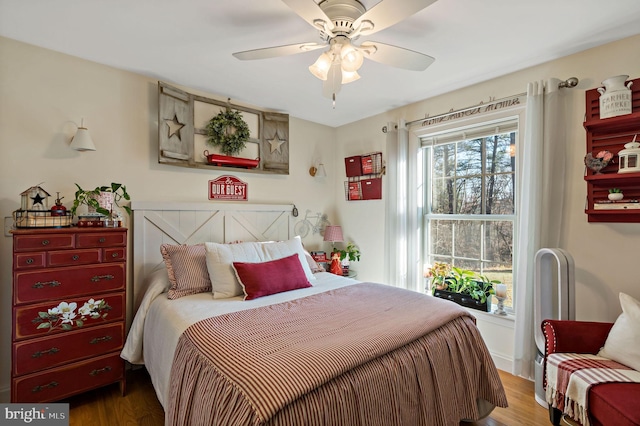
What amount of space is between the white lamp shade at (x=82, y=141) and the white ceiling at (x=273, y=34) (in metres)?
0.60

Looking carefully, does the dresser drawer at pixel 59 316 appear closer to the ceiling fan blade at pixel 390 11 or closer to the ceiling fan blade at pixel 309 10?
the ceiling fan blade at pixel 309 10

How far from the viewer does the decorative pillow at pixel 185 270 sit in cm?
222

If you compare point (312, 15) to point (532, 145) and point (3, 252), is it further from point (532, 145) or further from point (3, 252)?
point (3, 252)

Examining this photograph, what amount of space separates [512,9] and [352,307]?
201cm

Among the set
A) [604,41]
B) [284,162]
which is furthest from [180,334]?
[604,41]

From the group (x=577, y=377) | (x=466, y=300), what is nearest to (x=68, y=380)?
(x=577, y=377)

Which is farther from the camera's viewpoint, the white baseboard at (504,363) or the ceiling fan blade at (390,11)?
the white baseboard at (504,363)

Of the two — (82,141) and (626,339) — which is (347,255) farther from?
(82,141)

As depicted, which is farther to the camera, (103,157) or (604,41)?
(103,157)

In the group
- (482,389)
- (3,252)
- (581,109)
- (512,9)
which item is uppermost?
(512,9)

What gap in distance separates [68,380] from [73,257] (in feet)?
2.61

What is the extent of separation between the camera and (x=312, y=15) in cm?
139

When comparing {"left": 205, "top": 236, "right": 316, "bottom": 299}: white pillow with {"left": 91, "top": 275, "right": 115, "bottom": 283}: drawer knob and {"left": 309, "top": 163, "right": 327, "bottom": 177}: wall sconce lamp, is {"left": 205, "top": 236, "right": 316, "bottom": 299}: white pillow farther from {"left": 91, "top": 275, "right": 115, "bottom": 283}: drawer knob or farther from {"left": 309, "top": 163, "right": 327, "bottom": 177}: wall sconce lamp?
{"left": 309, "top": 163, "right": 327, "bottom": 177}: wall sconce lamp

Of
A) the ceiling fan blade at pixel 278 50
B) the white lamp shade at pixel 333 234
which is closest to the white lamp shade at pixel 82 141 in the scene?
the ceiling fan blade at pixel 278 50
